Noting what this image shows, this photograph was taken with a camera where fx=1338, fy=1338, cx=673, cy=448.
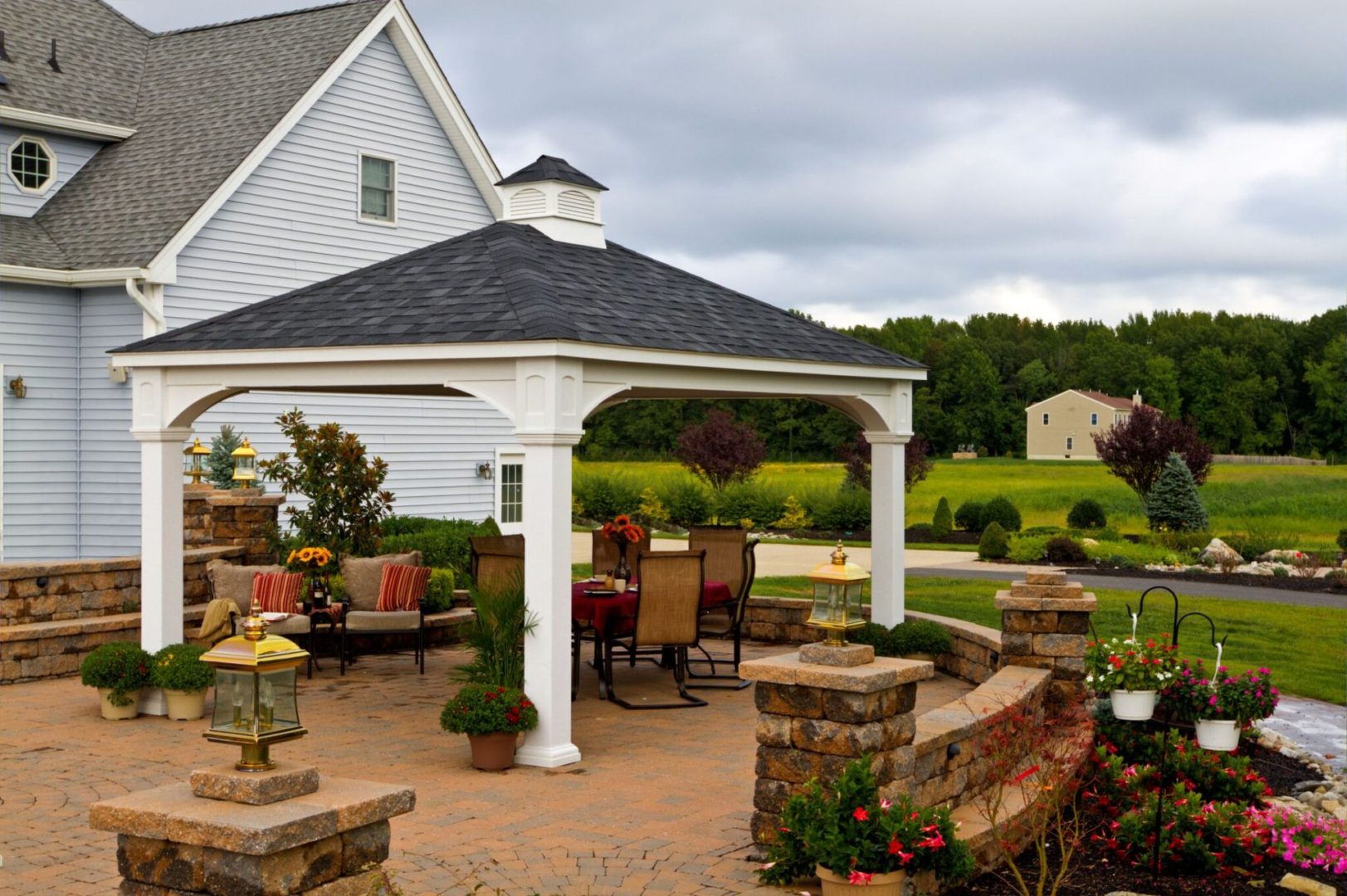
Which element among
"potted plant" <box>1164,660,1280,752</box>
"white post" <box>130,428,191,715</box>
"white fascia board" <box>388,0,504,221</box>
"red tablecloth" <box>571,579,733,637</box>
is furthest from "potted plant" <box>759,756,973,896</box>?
"white fascia board" <box>388,0,504,221</box>

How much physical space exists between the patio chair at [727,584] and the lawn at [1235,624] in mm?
3684

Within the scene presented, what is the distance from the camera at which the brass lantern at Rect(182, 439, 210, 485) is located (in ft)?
48.7

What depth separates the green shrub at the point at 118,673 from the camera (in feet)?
31.7

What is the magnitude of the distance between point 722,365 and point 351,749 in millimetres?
3797

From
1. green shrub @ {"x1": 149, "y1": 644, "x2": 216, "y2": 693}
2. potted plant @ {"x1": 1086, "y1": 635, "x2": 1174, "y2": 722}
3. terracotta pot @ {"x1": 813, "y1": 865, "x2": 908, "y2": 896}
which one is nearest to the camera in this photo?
terracotta pot @ {"x1": 813, "y1": 865, "x2": 908, "y2": 896}

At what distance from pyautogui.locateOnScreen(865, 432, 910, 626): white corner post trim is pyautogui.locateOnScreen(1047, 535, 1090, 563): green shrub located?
1100cm

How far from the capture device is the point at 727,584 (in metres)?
12.0

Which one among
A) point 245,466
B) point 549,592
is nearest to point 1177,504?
point 245,466

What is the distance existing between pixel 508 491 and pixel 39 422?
23.4 ft

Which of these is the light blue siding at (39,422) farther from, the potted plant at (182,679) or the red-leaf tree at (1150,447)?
the red-leaf tree at (1150,447)

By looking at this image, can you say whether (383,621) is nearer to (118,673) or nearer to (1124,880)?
(118,673)

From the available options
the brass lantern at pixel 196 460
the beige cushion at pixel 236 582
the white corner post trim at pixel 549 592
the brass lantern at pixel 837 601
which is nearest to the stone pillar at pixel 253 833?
the brass lantern at pixel 837 601

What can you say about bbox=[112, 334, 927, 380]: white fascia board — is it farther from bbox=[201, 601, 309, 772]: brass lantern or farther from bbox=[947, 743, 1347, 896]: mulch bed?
bbox=[201, 601, 309, 772]: brass lantern

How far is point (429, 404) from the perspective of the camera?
19422 millimetres
